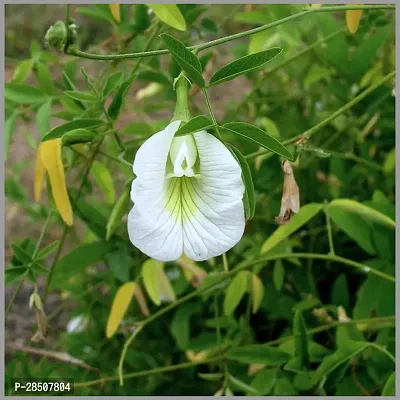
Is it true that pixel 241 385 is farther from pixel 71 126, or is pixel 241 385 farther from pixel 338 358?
pixel 71 126

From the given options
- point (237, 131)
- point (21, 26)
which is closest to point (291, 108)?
point (237, 131)

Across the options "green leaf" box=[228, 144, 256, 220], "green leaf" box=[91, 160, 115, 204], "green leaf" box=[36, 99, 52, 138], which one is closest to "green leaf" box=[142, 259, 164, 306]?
"green leaf" box=[91, 160, 115, 204]

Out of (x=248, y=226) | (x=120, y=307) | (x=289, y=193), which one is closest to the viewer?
(x=289, y=193)

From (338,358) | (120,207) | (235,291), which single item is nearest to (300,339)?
(338,358)

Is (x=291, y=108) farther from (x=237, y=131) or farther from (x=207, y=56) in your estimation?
(x=237, y=131)

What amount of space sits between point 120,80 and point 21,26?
6.87 feet

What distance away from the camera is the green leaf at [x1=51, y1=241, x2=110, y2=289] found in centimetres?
88

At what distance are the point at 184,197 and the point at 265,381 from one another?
13.5 inches

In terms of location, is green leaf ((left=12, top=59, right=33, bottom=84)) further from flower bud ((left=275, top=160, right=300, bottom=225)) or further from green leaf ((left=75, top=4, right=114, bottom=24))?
flower bud ((left=275, top=160, right=300, bottom=225))

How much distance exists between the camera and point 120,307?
85 centimetres

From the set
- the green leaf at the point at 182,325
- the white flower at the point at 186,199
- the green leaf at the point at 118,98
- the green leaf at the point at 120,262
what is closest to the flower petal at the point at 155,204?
the white flower at the point at 186,199

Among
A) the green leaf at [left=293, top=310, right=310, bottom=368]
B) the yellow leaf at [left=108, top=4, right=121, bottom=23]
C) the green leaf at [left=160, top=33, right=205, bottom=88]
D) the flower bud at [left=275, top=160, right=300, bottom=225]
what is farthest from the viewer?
the yellow leaf at [left=108, top=4, right=121, bottom=23]

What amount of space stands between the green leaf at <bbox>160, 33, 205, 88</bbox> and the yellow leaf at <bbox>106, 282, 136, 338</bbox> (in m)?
0.40

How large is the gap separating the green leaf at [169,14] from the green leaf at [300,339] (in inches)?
13.3
